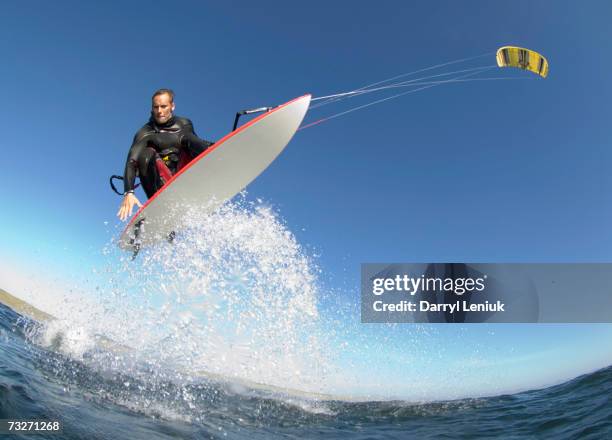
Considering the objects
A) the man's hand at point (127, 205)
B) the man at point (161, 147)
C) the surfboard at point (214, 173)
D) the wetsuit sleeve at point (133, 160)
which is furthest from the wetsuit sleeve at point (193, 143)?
the man's hand at point (127, 205)

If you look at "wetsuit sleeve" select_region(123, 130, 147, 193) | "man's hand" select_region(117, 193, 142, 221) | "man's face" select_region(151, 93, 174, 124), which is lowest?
"man's hand" select_region(117, 193, 142, 221)

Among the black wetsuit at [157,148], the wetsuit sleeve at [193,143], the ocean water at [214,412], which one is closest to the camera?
the ocean water at [214,412]

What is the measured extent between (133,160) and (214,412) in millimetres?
5691

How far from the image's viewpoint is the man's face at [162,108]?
28.6 ft

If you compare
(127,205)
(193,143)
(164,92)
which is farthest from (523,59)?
(127,205)

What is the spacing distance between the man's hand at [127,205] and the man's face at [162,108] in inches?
79.3

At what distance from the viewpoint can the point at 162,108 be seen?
8727 mm

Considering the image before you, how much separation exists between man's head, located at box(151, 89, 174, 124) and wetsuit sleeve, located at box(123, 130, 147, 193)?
0.51 m

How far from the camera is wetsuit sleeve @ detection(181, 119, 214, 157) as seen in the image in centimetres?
908

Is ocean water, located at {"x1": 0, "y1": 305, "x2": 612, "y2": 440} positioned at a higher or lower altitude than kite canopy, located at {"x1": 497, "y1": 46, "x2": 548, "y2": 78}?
lower

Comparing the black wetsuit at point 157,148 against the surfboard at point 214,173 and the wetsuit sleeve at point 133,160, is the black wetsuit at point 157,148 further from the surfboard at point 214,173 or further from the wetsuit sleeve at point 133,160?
the surfboard at point 214,173

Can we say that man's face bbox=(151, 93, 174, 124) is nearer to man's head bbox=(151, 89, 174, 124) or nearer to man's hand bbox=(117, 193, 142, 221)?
man's head bbox=(151, 89, 174, 124)

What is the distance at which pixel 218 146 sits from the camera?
866cm

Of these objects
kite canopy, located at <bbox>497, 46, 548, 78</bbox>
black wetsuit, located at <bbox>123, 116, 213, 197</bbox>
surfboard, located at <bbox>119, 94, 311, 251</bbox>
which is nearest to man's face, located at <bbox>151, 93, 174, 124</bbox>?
black wetsuit, located at <bbox>123, 116, 213, 197</bbox>
